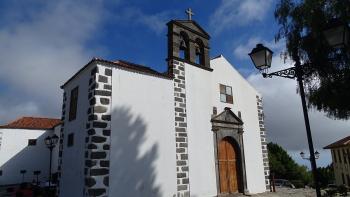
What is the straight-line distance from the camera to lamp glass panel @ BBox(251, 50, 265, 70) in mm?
5328

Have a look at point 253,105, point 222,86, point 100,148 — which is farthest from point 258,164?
point 100,148

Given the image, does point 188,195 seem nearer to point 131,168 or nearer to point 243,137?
point 131,168

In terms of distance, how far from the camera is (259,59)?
538 centimetres

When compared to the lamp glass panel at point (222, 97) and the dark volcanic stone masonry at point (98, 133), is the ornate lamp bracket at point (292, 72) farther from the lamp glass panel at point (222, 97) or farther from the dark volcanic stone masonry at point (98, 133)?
the lamp glass panel at point (222, 97)

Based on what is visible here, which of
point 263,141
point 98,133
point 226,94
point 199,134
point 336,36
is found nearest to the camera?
point 336,36

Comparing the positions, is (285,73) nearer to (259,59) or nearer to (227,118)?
(259,59)

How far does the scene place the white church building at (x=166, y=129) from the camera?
777 centimetres

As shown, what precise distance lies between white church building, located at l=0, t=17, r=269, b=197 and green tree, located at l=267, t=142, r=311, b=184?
753 inches

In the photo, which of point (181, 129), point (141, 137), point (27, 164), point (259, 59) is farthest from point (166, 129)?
point (27, 164)

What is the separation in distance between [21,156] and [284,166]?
24.2 metres

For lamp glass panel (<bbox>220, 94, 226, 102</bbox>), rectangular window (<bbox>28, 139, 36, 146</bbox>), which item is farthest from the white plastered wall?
rectangular window (<bbox>28, 139, 36, 146</bbox>)

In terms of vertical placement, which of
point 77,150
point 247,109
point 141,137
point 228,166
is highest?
point 247,109

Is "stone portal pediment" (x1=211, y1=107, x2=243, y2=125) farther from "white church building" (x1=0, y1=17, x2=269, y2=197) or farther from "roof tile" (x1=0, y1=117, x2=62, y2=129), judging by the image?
"roof tile" (x1=0, y1=117, x2=62, y2=129)

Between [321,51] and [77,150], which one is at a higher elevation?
[321,51]
